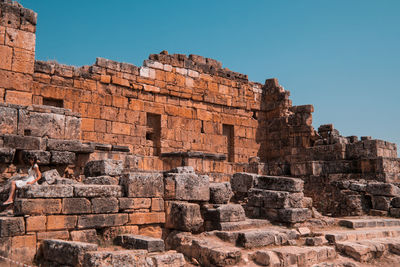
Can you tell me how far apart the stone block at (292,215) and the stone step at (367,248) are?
1165mm

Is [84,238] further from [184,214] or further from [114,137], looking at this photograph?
[114,137]

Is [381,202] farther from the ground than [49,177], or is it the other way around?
[49,177]

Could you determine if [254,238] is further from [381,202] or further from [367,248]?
[381,202]

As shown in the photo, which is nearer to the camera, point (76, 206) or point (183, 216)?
point (76, 206)

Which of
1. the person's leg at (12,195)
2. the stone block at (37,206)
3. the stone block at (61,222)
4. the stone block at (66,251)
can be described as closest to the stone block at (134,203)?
the stone block at (61,222)

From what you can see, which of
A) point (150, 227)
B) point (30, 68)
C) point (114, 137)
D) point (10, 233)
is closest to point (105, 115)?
point (114, 137)

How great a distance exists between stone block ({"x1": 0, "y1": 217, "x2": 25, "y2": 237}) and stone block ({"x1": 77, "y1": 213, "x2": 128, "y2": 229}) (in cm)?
86

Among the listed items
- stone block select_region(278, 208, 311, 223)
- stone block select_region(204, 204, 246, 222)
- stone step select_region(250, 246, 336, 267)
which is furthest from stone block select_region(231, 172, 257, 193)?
stone step select_region(250, 246, 336, 267)

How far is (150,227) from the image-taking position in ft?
23.6

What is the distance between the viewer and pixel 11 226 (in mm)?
5527

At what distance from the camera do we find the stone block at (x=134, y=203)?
6776mm

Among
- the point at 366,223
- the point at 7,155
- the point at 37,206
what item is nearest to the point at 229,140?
the point at 366,223

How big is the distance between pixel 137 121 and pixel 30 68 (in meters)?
4.31

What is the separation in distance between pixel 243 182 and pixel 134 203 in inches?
148
